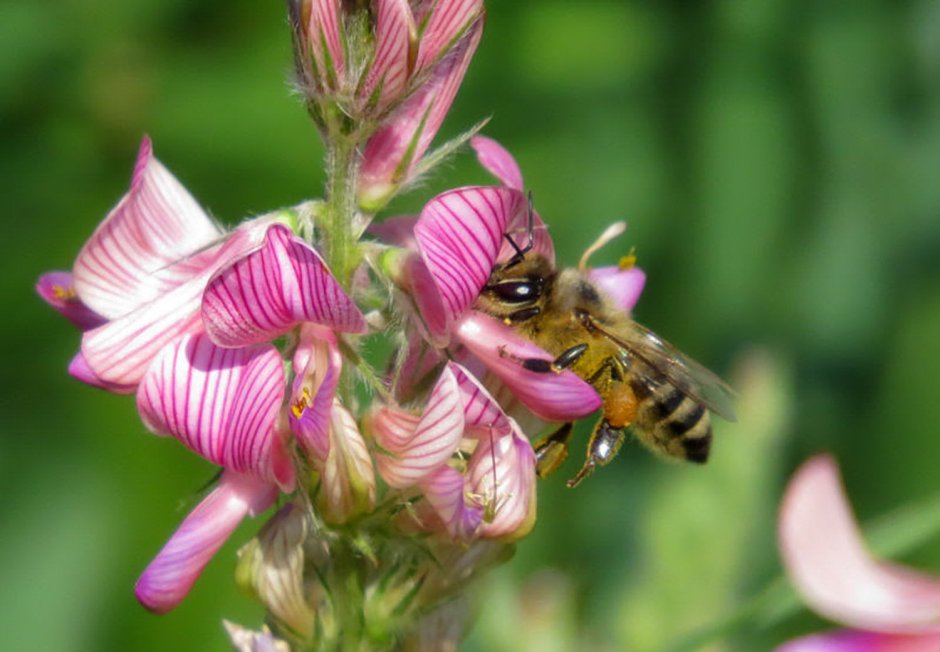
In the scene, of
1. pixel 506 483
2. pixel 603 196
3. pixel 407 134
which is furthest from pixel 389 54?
pixel 603 196

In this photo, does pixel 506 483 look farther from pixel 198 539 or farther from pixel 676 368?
pixel 676 368

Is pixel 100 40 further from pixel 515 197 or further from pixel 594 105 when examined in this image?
pixel 515 197

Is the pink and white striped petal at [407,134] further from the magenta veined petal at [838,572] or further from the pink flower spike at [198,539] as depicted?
the magenta veined petal at [838,572]

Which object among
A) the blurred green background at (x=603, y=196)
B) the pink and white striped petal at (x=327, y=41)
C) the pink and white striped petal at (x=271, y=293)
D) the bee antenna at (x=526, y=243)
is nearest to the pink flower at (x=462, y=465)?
the pink and white striped petal at (x=271, y=293)

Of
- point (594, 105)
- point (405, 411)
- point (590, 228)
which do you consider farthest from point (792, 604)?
point (594, 105)

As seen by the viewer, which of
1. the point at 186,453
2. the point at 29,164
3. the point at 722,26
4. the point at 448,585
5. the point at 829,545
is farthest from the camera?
the point at 29,164

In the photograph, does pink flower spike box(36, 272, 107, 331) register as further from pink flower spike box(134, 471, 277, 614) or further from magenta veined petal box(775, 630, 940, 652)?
magenta veined petal box(775, 630, 940, 652)

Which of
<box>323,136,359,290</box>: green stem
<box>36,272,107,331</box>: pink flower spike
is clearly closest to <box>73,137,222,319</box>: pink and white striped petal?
<box>36,272,107,331</box>: pink flower spike
